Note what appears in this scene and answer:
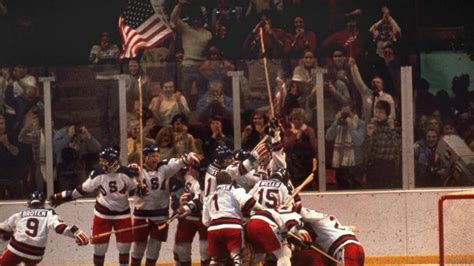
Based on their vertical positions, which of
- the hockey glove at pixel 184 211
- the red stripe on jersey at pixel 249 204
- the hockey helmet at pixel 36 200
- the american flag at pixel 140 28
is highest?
the american flag at pixel 140 28

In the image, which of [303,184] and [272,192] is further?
[303,184]

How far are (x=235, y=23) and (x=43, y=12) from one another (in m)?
2.26

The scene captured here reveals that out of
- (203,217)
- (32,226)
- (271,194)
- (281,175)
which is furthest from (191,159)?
(32,226)

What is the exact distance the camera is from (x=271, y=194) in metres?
16.1

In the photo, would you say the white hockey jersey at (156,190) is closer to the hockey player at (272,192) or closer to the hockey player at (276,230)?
the hockey player at (272,192)

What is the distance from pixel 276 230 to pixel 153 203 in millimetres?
2205

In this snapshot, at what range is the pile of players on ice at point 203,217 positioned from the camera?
15.6m

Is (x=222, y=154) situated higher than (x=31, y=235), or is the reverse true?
(x=222, y=154)

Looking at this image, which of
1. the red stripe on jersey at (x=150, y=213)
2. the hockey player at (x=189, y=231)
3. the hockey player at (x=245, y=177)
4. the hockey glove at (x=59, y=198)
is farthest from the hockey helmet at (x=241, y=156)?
the hockey glove at (x=59, y=198)

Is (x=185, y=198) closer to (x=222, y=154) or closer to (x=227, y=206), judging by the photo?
(x=222, y=154)

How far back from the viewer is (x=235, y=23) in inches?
723

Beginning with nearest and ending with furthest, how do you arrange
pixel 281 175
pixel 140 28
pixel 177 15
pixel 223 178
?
1. pixel 223 178
2. pixel 281 175
3. pixel 140 28
4. pixel 177 15

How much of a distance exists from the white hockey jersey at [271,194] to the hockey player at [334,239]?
319 millimetres

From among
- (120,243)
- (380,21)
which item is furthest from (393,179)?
(120,243)
